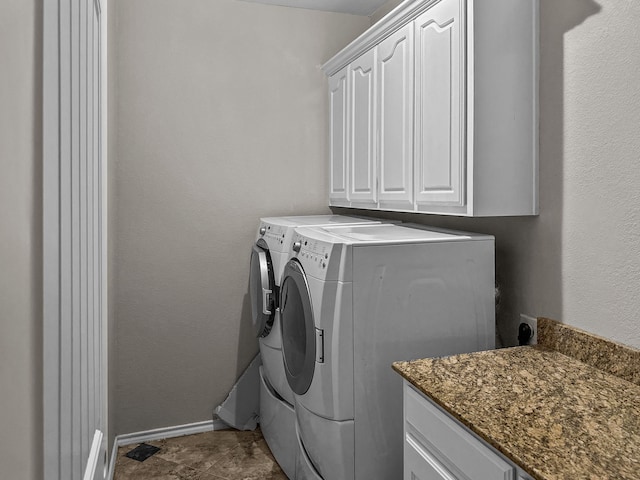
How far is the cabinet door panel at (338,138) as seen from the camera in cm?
285

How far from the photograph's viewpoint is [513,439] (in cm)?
105

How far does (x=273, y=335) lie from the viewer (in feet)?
7.93

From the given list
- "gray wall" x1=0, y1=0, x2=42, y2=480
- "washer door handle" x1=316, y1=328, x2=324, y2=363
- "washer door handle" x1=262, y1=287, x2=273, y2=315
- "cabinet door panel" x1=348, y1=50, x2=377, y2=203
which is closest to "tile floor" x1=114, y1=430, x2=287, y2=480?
"washer door handle" x1=262, y1=287, x2=273, y2=315

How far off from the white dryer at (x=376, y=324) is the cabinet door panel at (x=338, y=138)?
1.08 metres

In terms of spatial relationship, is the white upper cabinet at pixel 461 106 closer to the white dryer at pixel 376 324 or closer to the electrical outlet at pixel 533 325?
the white dryer at pixel 376 324

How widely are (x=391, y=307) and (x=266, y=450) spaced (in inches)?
55.4

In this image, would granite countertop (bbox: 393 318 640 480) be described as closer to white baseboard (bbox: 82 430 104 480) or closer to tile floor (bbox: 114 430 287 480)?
white baseboard (bbox: 82 430 104 480)

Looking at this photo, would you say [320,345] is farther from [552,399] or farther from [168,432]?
[168,432]

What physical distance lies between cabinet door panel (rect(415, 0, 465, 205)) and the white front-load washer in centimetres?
64

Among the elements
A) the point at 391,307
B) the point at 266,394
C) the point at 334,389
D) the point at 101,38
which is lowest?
the point at 266,394

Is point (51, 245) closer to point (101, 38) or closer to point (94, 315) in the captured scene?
point (94, 315)

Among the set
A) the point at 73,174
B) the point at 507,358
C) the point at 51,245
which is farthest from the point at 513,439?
the point at 73,174

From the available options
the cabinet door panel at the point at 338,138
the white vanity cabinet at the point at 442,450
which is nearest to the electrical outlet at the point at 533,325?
the white vanity cabinet at the point at 442,450

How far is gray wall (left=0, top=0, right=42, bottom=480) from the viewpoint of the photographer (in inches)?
17.7
